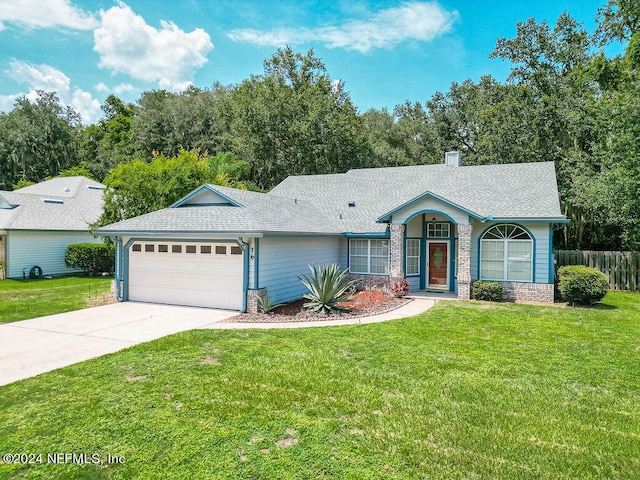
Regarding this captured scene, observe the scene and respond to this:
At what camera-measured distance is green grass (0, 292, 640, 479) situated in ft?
14.0

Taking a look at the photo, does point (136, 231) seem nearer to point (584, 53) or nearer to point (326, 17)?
point (326, 17)

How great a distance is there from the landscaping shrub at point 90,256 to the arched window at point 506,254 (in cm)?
1836

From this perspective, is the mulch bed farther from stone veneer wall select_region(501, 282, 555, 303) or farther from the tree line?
the tree line

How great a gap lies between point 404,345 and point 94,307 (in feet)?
32.2

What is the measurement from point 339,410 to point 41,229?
848 inches

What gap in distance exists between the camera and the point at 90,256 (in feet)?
73.3

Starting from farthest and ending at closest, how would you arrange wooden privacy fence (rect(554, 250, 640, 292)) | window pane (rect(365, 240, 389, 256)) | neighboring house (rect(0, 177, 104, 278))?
1. neighboring house (rect(0, 177, 104, 278))
2. wooden privacy fence (rect(554, 250, 640, 292))
3. window pane (rect(365, 240, 389, 256))

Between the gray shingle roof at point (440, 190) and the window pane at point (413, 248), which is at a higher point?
the gray shingle roof at point (440, 190)

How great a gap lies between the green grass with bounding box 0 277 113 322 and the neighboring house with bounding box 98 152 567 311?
1779 mm

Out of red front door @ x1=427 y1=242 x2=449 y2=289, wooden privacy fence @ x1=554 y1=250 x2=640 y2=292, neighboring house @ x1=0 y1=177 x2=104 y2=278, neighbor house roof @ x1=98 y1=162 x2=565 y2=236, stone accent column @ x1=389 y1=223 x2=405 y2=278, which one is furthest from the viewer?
neighboring house @ x1=0 y1=177 x2=104 y2=278

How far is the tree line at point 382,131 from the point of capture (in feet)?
63.6

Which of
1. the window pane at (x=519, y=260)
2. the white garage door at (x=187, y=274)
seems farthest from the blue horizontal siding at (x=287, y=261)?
the window pane at (x=519, y=260)

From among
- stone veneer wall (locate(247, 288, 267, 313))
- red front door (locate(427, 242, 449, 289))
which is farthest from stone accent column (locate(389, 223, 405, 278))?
stone veneer wall (locate(247, 288, 267, 313))

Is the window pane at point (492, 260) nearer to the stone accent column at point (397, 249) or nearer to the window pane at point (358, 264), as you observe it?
the stone accent column at point (397, 249)
